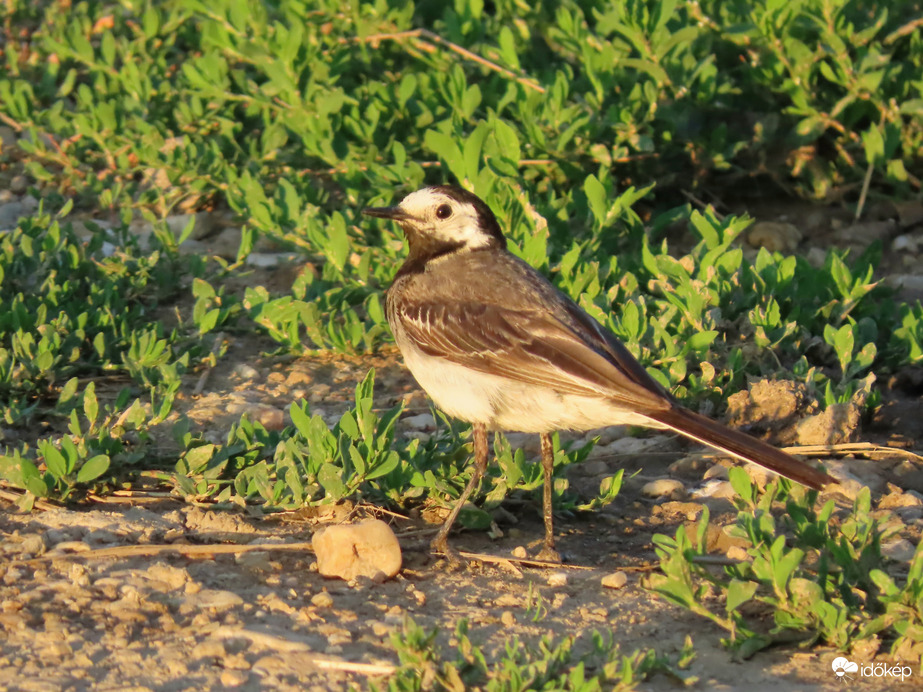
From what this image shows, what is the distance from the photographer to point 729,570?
4270 mm

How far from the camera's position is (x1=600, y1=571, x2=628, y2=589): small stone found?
463 centimetres

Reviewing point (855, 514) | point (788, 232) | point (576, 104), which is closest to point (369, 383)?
point (855, 514)

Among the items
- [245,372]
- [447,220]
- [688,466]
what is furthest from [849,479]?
[245,372]

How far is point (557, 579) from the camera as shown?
15.4 feet

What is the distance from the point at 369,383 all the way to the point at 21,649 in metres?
1.86

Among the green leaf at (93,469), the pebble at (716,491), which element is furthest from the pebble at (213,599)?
the pebble at (716,491)

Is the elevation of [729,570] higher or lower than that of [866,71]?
lower

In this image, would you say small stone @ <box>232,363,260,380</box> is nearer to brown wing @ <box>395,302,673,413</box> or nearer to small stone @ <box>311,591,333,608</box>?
brown wing @ <box>395,302,673,413</box>

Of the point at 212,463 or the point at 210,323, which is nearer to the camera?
the point at 212,463

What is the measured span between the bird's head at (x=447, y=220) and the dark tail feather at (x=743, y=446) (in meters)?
1.50

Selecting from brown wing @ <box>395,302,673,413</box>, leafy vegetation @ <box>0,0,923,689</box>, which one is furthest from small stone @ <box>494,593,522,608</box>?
brown wing @ <box>395,302,673,413</box>

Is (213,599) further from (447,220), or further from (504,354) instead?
(447,220)

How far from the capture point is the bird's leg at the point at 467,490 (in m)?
4.90

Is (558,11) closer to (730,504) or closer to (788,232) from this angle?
(788,232)
